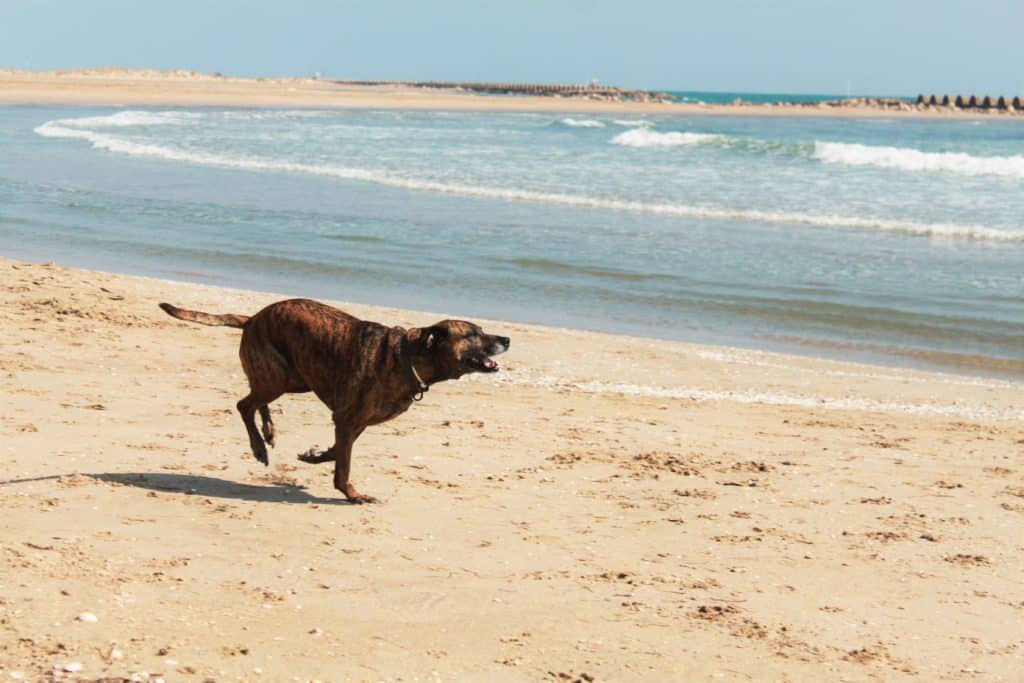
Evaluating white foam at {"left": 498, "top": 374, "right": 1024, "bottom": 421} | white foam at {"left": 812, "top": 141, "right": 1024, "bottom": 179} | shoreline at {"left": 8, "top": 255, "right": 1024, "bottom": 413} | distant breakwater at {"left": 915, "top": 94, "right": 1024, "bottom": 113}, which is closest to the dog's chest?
white foam at {"left": 498, "top": 374, "right": 1024, "bottom": 421}

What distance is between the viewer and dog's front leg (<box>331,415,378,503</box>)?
6359mm

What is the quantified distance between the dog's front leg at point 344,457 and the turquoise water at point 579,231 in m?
6.71

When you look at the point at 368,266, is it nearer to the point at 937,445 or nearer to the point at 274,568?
the point at 937,445

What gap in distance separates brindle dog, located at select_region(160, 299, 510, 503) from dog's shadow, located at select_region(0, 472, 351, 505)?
233 millimetres

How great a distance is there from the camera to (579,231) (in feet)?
66.1

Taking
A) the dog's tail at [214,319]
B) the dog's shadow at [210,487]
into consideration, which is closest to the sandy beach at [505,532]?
the dog's shadow at [210,487]

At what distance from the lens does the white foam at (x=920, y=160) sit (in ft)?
117

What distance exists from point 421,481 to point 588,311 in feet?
23.5

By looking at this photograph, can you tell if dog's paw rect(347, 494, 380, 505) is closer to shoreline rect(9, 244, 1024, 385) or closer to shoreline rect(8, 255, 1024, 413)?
shoreline rect(8, 255, 1024, 413)

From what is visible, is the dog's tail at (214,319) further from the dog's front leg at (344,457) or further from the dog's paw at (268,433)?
the dog's front leg at (344,457)

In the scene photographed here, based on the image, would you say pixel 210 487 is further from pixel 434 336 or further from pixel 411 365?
pixel 434 336

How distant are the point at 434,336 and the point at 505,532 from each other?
3.34 feet

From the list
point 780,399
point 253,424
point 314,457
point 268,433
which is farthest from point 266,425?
point 780,399

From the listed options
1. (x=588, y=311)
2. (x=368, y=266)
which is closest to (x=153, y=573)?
(x=588, y=311)
